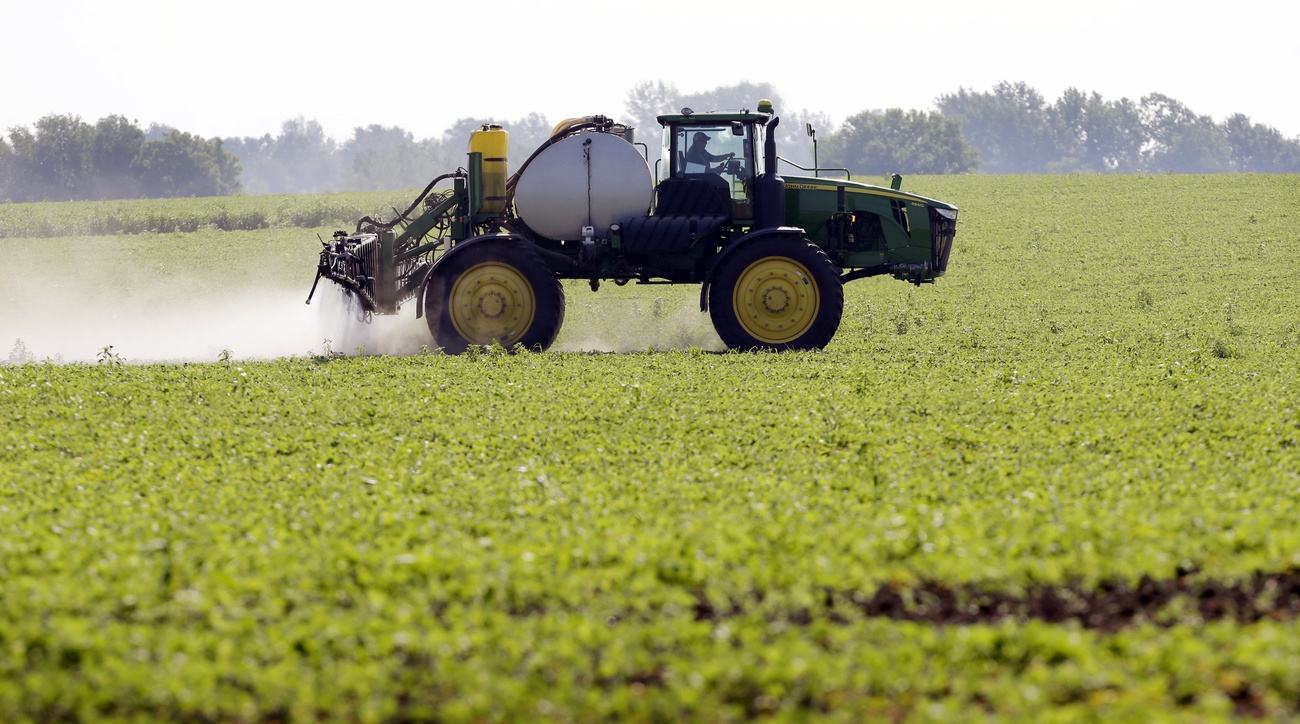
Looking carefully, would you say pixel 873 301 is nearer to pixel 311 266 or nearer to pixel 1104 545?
pixel 311 266

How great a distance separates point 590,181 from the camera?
60.8ft

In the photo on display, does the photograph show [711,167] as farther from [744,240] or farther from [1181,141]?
[1181,141]

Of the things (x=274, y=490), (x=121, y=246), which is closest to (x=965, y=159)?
(x=121, y=246)

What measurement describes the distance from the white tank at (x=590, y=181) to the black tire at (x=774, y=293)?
1.69m

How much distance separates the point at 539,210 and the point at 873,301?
1261 centimetres

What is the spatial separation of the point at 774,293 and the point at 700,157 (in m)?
2.24

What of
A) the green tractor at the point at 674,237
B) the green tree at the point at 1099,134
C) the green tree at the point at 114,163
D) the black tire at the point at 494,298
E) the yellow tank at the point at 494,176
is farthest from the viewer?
the green tree at the point at 1099,134

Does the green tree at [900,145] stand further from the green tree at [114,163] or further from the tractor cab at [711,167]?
the tractor cab at [711,167]

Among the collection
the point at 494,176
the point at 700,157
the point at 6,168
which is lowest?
the point at 494,176

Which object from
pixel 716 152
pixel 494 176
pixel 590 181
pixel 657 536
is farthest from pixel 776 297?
pixel 657 536

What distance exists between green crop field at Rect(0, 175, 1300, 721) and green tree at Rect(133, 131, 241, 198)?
322 feet

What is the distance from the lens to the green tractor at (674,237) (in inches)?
717

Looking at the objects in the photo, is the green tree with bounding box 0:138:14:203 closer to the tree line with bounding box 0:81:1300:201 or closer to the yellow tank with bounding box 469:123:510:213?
the tree line with bounding box 0:81:1300:201

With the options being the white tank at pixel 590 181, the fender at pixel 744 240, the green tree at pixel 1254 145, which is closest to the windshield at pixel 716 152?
the white tank at pixel 590 181
